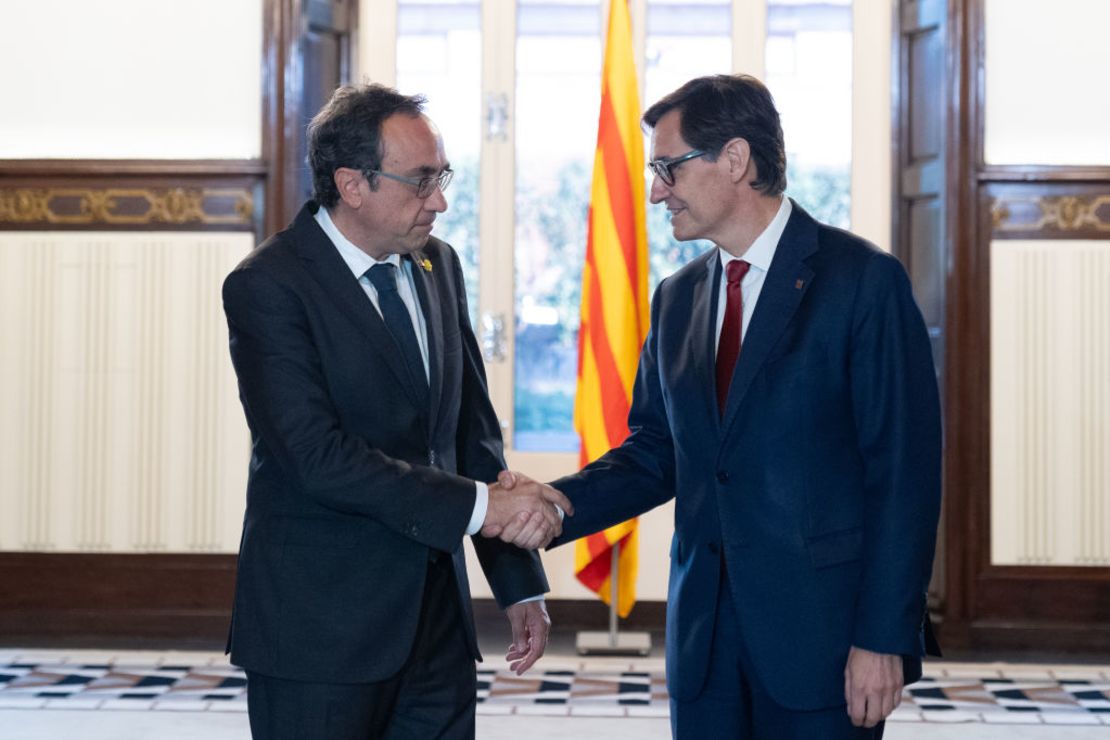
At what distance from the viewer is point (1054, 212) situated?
5633mm

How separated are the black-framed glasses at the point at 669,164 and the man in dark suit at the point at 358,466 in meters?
0.40

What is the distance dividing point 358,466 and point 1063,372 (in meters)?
4.06

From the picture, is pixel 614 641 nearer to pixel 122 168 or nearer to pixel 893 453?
pixel 122 168

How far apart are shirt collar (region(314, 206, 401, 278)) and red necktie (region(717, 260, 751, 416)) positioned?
2.00ft

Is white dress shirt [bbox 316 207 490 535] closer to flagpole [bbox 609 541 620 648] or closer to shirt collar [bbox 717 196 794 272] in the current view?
shirt collar [bbox 717 196 794 272]

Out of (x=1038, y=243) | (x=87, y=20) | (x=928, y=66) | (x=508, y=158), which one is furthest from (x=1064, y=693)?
(x=87, y=20)

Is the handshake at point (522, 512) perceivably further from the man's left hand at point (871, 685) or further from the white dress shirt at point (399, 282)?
the man's left hand at point (871, 685)

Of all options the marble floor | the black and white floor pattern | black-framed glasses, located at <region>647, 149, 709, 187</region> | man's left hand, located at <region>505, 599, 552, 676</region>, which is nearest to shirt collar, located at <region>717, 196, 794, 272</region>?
black-framed glasses, located at <region>647, 149, 709, 187</region>

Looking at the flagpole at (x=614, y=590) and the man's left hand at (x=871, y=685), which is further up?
the man's left hand at (x=871, y=685)

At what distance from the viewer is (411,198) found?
2.52 meters

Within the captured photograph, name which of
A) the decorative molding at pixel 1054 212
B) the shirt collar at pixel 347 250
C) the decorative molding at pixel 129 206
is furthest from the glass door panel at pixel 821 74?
the shirt collar at pixel 347 250

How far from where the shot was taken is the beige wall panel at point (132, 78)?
5812 mm

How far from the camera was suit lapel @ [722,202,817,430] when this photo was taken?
90.7 inches

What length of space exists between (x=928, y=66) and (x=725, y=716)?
4.04 metres
